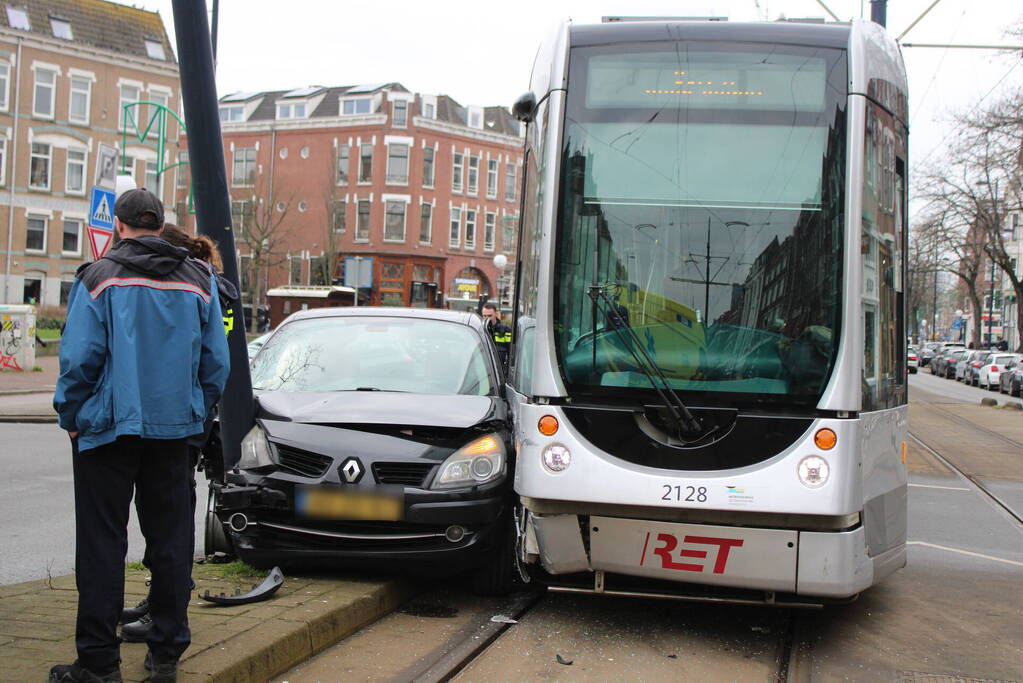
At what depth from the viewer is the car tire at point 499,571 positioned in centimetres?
584

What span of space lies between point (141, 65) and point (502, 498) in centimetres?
5063

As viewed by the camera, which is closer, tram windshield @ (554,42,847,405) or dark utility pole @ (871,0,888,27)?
tram windshield @ (554,42,847,405)

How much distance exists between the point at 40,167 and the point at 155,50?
333 inches

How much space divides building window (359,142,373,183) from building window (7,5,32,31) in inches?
796

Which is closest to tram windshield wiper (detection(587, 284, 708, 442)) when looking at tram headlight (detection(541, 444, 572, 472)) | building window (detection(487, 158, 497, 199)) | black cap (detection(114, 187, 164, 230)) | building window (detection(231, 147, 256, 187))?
tram headlight (detection(541, 444, 572, 472))

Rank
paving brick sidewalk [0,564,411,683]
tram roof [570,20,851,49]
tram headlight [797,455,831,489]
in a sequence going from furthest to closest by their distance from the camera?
1. tram roof [570,20,851,49]
2. tram headlight [797,455,831,489]
3. paving brick sidewalk [0,564,411,683]

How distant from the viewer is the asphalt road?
6.43m

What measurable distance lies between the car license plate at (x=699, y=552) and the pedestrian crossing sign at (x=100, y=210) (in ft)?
28.3

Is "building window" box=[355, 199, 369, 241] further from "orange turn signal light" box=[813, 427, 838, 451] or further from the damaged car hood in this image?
"orange turn signal light" box=[813, 427, 838, 451]

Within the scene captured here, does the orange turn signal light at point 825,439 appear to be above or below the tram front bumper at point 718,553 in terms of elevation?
above

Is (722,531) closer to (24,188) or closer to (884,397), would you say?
(884,397)

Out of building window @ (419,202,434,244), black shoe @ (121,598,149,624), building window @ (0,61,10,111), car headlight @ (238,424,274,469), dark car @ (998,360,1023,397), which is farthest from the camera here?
building window @ (419,202,434,244)

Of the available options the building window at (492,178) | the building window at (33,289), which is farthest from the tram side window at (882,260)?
the building window at (492,178)

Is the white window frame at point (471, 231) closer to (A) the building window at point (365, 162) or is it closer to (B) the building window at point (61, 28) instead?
(A) the building window at point (365, 162)
